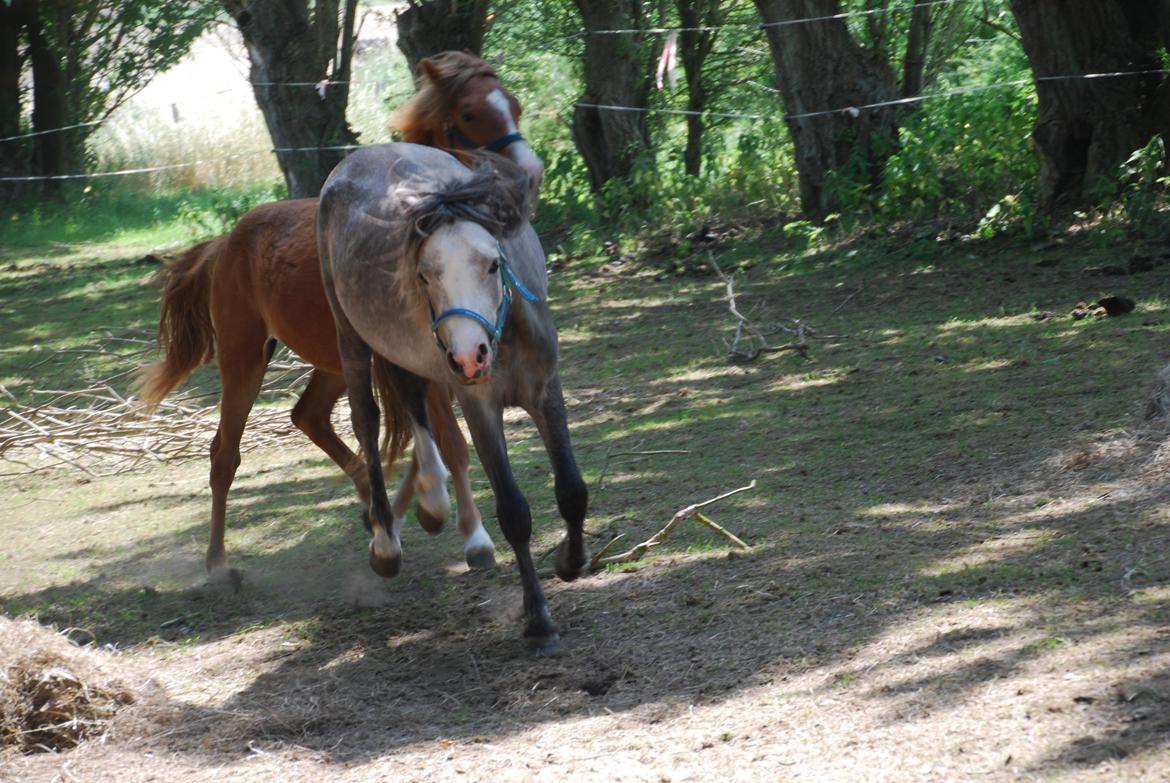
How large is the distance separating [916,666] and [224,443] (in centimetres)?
347

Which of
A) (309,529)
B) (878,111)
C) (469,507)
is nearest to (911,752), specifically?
(469,507)

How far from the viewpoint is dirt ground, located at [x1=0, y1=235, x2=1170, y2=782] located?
3.29 meters

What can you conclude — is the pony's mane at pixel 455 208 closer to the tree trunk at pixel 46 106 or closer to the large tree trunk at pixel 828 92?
the large tree trunk at pixel 828 92

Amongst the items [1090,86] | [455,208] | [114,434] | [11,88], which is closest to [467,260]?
[455,208]

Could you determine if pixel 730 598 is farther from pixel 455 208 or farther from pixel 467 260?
pixel 455 208

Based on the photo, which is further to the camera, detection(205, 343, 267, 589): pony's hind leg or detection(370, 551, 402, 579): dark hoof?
detection(205, 343, 267, 589): pony's hind leg

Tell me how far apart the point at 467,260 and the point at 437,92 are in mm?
2018

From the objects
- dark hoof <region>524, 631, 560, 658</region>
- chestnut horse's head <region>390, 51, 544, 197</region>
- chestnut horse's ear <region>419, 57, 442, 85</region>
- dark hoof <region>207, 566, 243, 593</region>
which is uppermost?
chestnut horse's ear <region>419, 57, 442, 85</region>

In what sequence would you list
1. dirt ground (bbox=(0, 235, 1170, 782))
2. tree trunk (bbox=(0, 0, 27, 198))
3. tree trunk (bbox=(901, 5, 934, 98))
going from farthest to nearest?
tree trunk (bbox=(0, 0, 27, 198))
tree trunk (bbox=(901, 5, 934, 98))
dirt ground (bbox=(0, 235, 1170, 782))

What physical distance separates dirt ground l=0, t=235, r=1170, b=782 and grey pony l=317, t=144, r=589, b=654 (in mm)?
395

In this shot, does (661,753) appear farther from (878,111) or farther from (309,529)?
(878,111)

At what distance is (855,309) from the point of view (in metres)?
9.20

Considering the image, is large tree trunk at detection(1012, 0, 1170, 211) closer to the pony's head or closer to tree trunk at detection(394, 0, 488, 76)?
tree trunk at detection(394, 0, 488, 76)

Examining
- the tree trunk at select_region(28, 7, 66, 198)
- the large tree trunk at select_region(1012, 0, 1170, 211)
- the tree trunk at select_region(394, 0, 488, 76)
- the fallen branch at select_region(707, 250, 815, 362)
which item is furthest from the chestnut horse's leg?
the tree trunk at select_region(28, 7, 66, 198)
